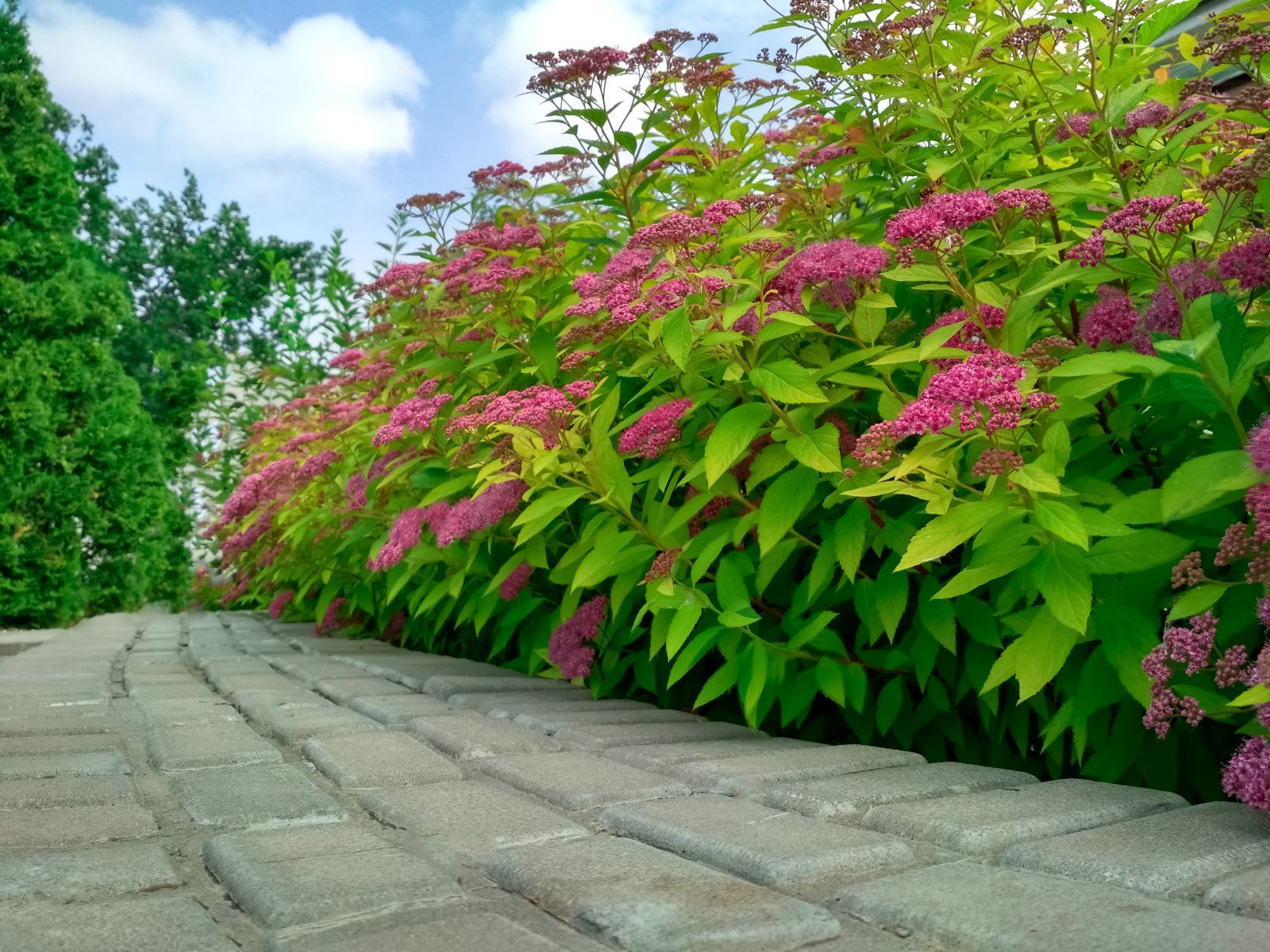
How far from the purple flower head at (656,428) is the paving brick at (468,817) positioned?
0.81 m

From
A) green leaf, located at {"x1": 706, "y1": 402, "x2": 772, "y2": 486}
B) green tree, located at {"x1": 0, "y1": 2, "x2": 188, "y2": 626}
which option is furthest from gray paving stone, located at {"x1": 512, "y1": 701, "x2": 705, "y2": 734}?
green tree, located at {"x1": 0, "y1": 2, "x2": 188, "y2": 626}

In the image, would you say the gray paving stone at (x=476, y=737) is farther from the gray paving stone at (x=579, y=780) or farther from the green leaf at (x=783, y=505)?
the green leaf at (x=783, y=505)

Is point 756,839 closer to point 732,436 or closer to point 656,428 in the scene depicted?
point 732,436

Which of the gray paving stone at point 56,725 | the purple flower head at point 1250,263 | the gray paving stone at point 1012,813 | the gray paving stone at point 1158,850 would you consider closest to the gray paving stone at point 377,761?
the gray paving stone at point 56,725

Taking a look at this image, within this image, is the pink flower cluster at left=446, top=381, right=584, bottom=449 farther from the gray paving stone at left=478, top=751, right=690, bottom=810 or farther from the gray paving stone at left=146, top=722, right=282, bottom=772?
the gray paving stone at left=146, top=722, right=282, bottom=772

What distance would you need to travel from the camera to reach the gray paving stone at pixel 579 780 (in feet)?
5.98

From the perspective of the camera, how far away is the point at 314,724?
8.50 feet

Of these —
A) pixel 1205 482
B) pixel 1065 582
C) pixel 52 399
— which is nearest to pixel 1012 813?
pixel 1065 582

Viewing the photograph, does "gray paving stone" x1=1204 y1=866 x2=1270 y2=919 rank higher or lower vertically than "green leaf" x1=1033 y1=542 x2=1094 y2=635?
lower

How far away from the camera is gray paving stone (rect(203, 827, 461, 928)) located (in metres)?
1.31

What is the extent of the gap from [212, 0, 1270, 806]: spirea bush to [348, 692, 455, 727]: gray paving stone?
0.40 meters

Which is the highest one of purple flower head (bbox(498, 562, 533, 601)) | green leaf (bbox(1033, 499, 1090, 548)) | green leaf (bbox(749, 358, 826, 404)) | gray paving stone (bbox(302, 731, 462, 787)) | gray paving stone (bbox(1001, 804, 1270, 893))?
green leaf (bbox(749, 358, 826, 404))

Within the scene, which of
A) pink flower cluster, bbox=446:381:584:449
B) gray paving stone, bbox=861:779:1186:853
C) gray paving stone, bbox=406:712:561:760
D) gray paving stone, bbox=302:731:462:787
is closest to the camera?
gray paving stone, bbox=861:779:1186:853

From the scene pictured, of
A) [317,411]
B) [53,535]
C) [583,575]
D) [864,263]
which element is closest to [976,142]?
[864,263]
